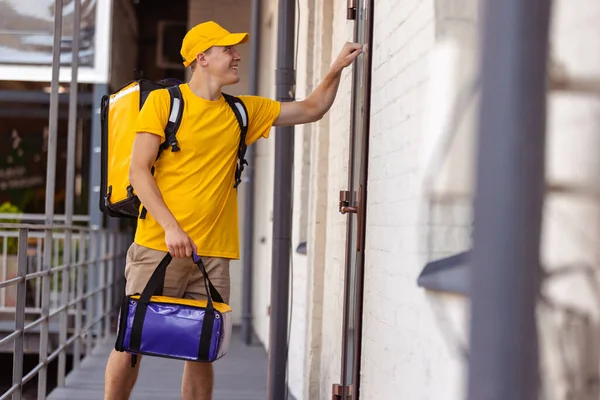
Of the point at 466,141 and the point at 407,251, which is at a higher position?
the point at 466,141

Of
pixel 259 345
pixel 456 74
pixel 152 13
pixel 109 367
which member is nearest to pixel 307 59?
pixel 109 367

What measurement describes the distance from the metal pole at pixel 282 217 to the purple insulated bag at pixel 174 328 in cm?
124

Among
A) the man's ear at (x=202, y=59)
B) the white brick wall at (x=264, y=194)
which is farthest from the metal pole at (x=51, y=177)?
the white brick wall at (x=264, y=194)

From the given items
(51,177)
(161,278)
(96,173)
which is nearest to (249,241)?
(96,173)

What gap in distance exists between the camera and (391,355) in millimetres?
2879

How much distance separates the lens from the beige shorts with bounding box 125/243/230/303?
10.1 feet

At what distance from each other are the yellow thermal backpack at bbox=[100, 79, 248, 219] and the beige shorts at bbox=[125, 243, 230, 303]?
13 centimetres

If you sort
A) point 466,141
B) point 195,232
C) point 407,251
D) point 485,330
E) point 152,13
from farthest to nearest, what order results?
point 152,13, point 195,232, point 407,251, point 466,141, point 485,330

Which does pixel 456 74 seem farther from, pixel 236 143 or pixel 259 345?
pixel 259 345

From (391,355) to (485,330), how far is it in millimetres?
1919

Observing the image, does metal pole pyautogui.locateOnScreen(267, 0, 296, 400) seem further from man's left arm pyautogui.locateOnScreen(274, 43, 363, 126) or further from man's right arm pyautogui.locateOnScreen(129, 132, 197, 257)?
man's right arm pyautogui.locateOnScreen(129, 132, 197, 257)

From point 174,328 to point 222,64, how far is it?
0.81 metres

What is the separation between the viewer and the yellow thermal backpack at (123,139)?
10.2 ft

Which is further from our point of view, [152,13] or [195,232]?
[152,13]
